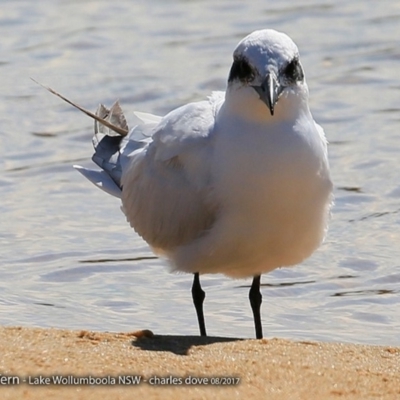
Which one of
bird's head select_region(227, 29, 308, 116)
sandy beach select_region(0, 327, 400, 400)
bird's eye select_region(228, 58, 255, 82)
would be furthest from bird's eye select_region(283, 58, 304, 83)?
sandy beach select_region(0, 327, 400, 400)

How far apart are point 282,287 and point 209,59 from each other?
471 cm

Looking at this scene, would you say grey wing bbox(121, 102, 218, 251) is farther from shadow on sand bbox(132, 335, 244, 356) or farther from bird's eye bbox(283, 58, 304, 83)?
shadow on sand bbox(132, 335, 244, 356)

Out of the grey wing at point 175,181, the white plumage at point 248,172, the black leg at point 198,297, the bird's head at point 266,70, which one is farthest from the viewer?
the black leg at point 198,297

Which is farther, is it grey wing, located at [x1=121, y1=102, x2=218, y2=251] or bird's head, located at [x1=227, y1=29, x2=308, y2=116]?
grey wing, located at [x1=121, y1=102, x2=218, y2=251]

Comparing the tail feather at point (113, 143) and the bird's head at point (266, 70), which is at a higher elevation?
the bird's head at point (266, 70)

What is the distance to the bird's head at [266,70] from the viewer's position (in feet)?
19.0

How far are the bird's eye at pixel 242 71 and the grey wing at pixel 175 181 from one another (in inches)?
13.5

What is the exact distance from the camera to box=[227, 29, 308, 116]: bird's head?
5797 millimetres

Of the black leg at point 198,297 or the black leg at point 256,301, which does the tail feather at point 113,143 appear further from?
the black leg at point 256,301

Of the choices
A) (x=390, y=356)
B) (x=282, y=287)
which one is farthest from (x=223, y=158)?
(x=282, y=287)

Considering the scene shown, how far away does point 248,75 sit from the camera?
19.3ft

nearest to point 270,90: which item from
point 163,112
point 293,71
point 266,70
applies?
point 266,70

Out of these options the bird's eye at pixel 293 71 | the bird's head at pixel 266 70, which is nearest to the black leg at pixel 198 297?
the bird's head at pixel 266 70

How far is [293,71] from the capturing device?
19.4 feet
